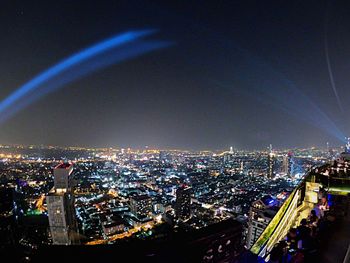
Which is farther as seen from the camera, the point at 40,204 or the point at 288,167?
the point at 288,167

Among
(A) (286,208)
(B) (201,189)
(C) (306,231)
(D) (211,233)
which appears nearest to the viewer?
(D) (211,233)

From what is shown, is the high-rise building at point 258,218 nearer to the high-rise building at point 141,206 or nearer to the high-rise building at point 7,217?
the high-rise building at point 7,217

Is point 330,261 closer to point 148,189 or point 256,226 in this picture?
point 256,226

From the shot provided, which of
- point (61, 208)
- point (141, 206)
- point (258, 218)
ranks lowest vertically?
point (141, 206)

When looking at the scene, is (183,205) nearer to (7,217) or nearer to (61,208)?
(61,208)

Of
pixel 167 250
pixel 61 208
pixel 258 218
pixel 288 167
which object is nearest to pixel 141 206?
pixel 61 208

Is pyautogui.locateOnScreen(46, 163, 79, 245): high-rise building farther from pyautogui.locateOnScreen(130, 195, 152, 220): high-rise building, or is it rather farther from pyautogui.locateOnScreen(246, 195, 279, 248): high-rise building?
pyautogui.locateOnScreen(246, 195, 279, 248): high-rise building

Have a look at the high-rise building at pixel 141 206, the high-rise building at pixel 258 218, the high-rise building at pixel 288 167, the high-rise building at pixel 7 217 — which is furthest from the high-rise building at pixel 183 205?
the high-rise building at pixel 288 167

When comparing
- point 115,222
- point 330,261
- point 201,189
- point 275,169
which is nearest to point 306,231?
point 330,261
